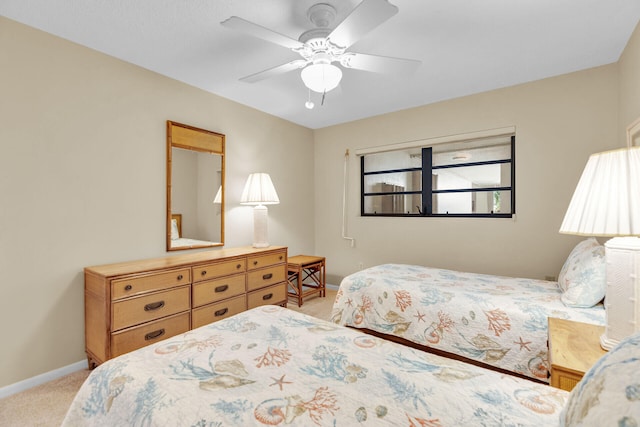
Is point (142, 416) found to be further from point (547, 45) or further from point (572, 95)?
point (572, 95)

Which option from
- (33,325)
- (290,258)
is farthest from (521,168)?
(33,325)

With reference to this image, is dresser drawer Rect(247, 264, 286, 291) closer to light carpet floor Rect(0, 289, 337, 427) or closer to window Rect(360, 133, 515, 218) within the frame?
light carpet floor Rect(0, 289, 337, 427)

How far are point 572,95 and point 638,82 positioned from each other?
2.47ft

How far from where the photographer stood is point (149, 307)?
2.30m

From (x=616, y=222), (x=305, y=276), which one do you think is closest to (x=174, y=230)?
(x=305, y=276)

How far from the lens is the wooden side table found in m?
3.82

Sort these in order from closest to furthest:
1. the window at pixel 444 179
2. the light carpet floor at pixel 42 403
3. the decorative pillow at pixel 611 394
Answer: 1. the decorative pillow at pixel 611 394
2. the light carpet floor at pixel 42 403
3. the window at pixel 444 179

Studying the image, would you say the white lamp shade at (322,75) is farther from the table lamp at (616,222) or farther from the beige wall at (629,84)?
the beige wall at (629,84)

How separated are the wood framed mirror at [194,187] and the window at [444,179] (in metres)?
2.07

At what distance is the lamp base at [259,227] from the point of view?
3.49 meters

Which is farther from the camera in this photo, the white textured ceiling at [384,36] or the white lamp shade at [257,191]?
the white lamp shade at [257,191]

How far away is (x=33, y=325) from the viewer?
7.04ft

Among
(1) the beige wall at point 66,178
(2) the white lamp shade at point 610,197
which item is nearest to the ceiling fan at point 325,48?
(2) the white lamp shade at point 610,197

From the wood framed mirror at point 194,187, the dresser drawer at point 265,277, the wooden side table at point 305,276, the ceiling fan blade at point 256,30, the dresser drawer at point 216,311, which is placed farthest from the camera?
the wooden side table at point 305,276
